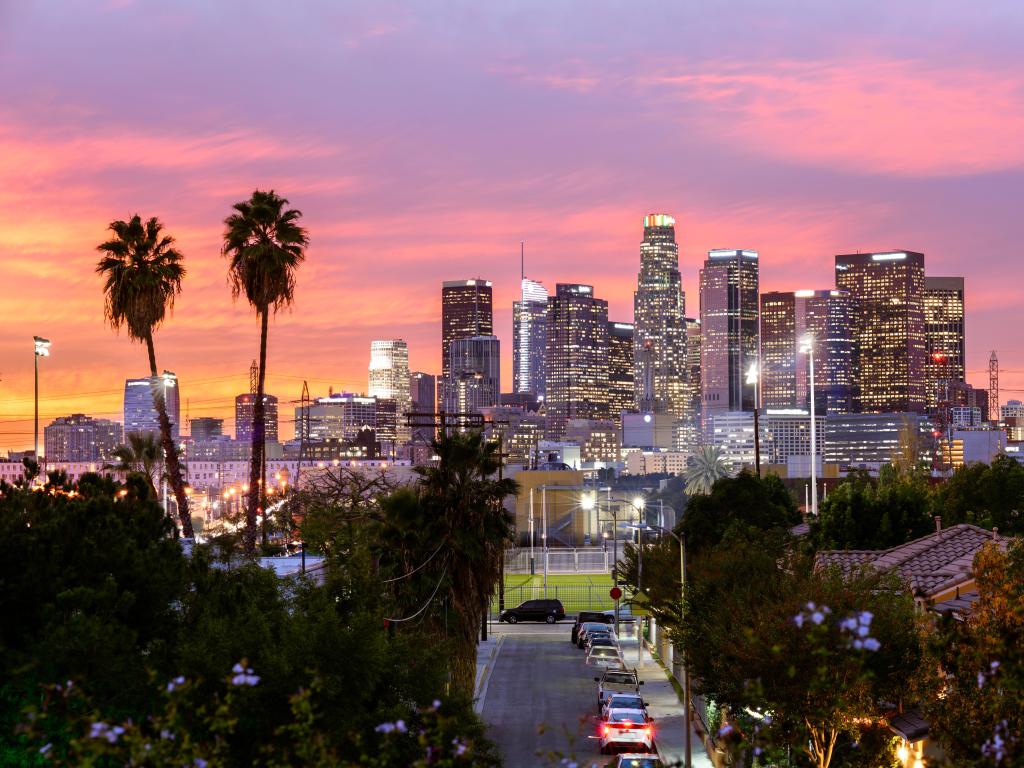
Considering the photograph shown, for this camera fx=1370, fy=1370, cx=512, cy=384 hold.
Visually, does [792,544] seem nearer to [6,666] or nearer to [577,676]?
[577,676]

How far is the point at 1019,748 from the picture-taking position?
14.5m

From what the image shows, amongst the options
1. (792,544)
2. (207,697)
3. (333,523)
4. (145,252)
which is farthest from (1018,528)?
(207,697)

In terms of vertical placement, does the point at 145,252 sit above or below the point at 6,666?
above

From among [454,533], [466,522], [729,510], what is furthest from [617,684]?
[729,510]

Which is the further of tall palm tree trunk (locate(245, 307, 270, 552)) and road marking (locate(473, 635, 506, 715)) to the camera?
tall palm tree trunk (locate(245, 307, 270, 552))

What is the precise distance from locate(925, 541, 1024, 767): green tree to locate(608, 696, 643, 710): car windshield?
18533 mm

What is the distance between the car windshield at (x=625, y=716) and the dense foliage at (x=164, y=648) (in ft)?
40.1

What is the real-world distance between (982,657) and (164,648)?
13.2 metres

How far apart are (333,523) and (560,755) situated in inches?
1598

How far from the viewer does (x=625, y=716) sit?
39.6m

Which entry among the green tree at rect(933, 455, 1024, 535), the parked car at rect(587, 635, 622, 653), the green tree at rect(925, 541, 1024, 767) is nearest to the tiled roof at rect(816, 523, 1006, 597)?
the green tree at rect(925, 541, 1024, 767)

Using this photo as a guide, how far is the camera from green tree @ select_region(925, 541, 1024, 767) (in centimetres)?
1925

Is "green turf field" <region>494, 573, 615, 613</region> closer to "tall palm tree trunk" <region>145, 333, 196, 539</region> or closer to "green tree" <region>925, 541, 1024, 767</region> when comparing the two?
"tall palm tree trunk" <region>145, 333, 196, 539</region>

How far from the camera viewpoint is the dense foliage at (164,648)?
71.5 ft
